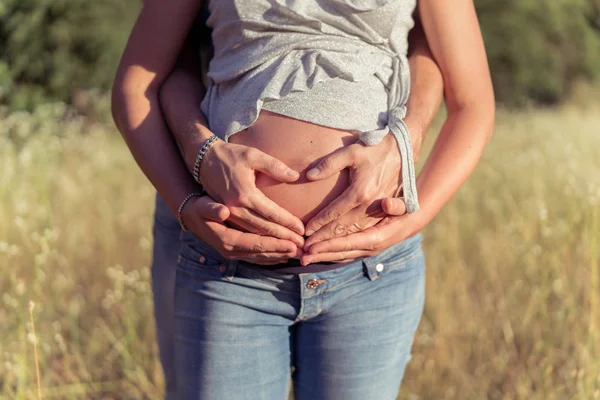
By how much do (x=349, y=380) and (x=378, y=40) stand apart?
0.78 meters

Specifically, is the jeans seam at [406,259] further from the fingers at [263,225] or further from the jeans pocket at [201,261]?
the jeans pocket at [201,261]

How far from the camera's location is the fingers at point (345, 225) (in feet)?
4.29

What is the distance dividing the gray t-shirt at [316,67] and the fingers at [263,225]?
20 cm

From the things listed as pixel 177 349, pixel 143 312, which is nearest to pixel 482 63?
pixel 177 349

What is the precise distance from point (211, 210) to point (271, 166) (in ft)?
0.50

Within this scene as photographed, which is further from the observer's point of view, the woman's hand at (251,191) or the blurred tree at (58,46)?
the blurred tree at (58,46)

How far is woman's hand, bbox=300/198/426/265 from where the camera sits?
1288 millimetres

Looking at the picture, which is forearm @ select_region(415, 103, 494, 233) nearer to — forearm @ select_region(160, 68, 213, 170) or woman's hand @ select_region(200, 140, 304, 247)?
woman's hand @ select_region(200, 140, 304, 247)

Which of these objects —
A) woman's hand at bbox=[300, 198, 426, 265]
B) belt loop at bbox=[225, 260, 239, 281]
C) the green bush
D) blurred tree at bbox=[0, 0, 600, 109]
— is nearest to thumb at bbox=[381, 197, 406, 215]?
woman's hand at bbox=[300, 198, 426, 265]

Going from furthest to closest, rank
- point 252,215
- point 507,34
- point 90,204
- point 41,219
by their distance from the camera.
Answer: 1. point 507,34
2. point 90,204
3. point 41,219
4. point 252,215

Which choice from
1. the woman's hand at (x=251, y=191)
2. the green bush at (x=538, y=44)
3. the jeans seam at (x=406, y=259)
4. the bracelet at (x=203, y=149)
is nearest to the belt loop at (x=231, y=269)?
the woman's hand at (x=251, y=191)

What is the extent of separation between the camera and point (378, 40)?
1.44m

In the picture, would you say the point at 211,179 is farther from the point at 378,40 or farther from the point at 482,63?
the point at 482,63

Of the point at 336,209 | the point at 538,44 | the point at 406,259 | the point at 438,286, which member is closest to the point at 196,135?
the point at 336,209
